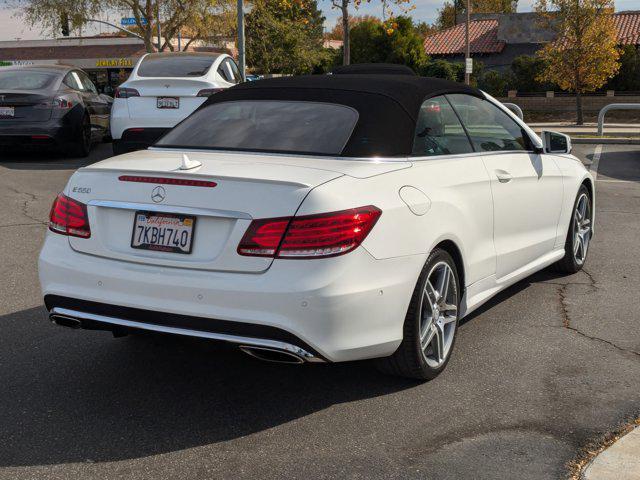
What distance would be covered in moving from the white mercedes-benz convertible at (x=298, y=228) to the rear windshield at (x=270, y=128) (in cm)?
1

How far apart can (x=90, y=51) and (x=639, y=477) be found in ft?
224

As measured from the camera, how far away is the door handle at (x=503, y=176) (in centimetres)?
520

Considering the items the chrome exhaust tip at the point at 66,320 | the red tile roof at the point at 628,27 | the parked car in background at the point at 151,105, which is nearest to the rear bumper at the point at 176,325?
the chrome exhaust tip at the point at 66,320

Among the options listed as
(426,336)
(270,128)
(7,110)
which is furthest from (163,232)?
(7,110)

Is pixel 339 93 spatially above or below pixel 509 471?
above

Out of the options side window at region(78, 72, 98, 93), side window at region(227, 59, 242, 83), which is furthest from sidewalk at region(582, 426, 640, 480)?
side window at region(78, 72, 98, 93)

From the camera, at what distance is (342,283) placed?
3.69 metres

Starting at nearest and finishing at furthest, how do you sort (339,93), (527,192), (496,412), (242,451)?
1. (242,451)
2. (496,412)
3. (339,93)
4. (527,192)

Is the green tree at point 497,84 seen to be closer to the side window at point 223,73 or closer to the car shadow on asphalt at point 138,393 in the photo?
the side window at point 223,73

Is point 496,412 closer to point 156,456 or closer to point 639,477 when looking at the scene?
point 639,477

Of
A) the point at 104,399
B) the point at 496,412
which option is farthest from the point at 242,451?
the point at 496,412

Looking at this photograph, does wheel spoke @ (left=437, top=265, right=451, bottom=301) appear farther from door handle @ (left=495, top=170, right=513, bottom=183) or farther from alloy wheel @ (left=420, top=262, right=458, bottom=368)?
door handle @ (left=495, top=170, right=513, bottom=183)

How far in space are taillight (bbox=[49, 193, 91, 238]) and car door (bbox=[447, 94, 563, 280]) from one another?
227 cm

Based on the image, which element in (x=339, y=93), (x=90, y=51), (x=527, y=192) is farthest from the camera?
(x=90, y=51)
